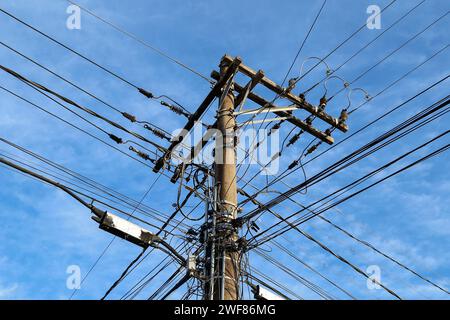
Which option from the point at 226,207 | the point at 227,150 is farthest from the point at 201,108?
the point at 226,207

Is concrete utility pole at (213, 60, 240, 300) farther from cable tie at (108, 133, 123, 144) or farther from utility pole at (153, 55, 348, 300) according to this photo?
cable tie at (108, 133, 123, 144)

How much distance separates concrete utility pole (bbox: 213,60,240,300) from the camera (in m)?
7.16

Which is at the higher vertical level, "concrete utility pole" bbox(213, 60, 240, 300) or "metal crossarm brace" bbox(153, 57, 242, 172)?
"metal crossarm brace" bbox(153, 57, 242, 172)

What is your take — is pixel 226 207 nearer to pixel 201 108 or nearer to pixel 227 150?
pixel 227 150

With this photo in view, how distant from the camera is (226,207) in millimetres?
7996

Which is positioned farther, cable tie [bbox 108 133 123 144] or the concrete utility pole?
cable tie [bbox 108 133 123 144]

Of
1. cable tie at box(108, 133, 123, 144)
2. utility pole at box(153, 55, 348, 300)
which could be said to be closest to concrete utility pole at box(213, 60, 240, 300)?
utility pole at box(153, 55, 348, 300)

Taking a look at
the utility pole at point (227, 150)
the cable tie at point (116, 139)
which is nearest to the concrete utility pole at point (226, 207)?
the utility pole at point (227, 150)

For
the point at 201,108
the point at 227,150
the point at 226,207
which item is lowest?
the point at 226,207

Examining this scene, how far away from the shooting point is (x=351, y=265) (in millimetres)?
8656
